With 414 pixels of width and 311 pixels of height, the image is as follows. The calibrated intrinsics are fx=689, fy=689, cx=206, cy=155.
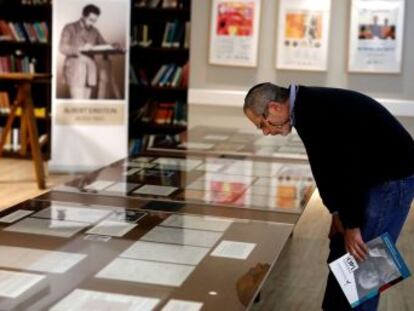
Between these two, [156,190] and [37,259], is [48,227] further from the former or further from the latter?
[156,190]

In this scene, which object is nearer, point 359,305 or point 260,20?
point 359,305

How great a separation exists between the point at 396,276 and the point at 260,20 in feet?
16.4

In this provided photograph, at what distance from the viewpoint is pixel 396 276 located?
2.36 meters

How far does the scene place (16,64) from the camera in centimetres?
795

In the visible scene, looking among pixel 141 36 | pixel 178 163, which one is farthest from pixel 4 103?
pixel 178 163

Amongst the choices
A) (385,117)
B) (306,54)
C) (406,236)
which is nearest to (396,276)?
(385,117)

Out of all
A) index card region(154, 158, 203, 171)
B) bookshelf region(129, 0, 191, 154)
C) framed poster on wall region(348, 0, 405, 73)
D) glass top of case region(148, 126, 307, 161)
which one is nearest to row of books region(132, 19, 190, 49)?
bookshelf region(129, 0, 191, 154)

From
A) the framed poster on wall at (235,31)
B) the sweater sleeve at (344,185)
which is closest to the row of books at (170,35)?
the framed poster on wall at (235,31)

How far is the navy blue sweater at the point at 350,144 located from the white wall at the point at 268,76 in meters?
4.51

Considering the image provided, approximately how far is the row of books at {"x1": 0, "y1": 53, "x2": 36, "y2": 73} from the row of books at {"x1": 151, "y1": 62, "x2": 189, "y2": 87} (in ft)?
4.69

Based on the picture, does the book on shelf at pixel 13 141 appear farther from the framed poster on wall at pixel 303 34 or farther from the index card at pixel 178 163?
the index card at pixel 178 163

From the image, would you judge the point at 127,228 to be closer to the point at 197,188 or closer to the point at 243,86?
the point at 197,188

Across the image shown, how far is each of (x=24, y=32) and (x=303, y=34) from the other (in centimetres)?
322

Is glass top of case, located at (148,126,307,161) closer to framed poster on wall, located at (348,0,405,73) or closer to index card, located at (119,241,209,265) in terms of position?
framed poster on wall, located at (348,0,405,73)
